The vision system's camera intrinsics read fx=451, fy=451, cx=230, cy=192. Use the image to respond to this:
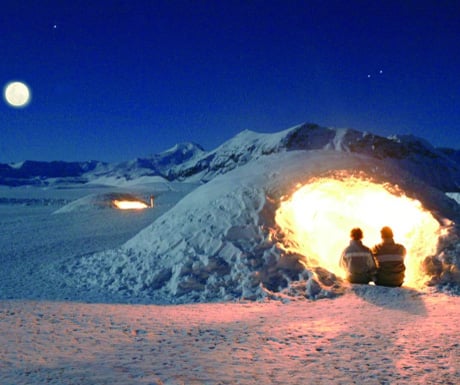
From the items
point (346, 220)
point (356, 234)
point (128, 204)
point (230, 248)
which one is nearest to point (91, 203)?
point (128, 204)

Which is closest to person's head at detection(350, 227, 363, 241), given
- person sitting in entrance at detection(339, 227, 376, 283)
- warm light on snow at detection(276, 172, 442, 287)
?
person sitting in entrance at detection(339, 227, 376, 283)

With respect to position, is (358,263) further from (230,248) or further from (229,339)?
(229,339)

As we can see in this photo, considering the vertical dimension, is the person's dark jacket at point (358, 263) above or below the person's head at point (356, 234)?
below

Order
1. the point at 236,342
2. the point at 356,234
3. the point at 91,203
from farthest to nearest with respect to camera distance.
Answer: the point at 91,203 < the point at 356,234 < the point at 236,342

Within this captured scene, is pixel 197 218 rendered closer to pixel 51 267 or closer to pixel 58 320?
pixel 51 267

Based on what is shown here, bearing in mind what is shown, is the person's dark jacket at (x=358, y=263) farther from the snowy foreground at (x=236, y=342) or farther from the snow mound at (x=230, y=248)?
the snowy foreground at (x=236, y=342)

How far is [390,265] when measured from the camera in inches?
330

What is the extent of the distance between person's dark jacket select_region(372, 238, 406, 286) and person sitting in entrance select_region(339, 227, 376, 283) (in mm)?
144

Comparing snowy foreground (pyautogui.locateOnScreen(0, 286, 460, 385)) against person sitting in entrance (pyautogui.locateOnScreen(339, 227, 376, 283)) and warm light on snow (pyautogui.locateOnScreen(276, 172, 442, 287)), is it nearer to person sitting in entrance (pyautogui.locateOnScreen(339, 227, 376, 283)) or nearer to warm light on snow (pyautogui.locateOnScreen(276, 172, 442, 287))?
person sitting in entrance (pyautogui.locateOnScreen(339, 227, 376, 283))

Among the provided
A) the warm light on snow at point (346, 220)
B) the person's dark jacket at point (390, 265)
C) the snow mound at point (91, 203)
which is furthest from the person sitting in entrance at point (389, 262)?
the snow mound at point (91, 203)

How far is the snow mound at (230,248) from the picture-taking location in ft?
26.6

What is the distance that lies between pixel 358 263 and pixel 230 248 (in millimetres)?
2444

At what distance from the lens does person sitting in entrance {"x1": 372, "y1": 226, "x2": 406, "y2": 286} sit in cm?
834

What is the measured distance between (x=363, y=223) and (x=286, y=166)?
2.74 meters
